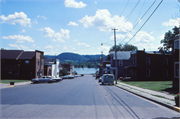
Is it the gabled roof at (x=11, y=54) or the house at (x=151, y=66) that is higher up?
the gabled roof at (x=11, y=54)

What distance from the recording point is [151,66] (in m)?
48.4

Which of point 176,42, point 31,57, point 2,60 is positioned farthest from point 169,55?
point 2,60

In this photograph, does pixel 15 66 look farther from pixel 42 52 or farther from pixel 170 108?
pixel 170 108

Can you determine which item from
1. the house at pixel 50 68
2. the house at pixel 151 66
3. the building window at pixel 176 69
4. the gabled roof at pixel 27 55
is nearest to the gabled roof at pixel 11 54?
the gabled roof at pixel 27 55

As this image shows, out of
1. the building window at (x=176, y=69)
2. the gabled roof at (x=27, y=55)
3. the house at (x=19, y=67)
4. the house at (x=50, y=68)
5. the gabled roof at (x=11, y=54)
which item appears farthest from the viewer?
the house at (x=50, y=68)

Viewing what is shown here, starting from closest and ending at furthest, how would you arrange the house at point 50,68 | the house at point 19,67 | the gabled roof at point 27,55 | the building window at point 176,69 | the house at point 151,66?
the building window at point 176,69
the house at point 151,66
the house at point 19,67
the gabled roof at point 27,55
the house at point 50,68

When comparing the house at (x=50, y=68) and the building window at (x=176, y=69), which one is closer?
the building window at (x=176, y=69)

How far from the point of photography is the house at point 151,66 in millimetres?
48000

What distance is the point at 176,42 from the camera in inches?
950

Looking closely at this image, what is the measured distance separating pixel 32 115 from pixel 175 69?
65.9ft

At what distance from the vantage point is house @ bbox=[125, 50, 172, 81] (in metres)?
48.0

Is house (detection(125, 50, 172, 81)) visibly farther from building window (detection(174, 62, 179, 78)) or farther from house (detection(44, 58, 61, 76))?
house (detection(44, 58, 61, 76))

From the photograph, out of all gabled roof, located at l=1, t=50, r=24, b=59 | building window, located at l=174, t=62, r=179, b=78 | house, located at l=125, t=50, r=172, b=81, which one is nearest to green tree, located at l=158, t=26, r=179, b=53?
house, located at l=125, t=50, r=172, b=81

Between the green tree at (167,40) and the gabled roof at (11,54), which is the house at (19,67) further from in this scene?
the green tree at (167,40)
